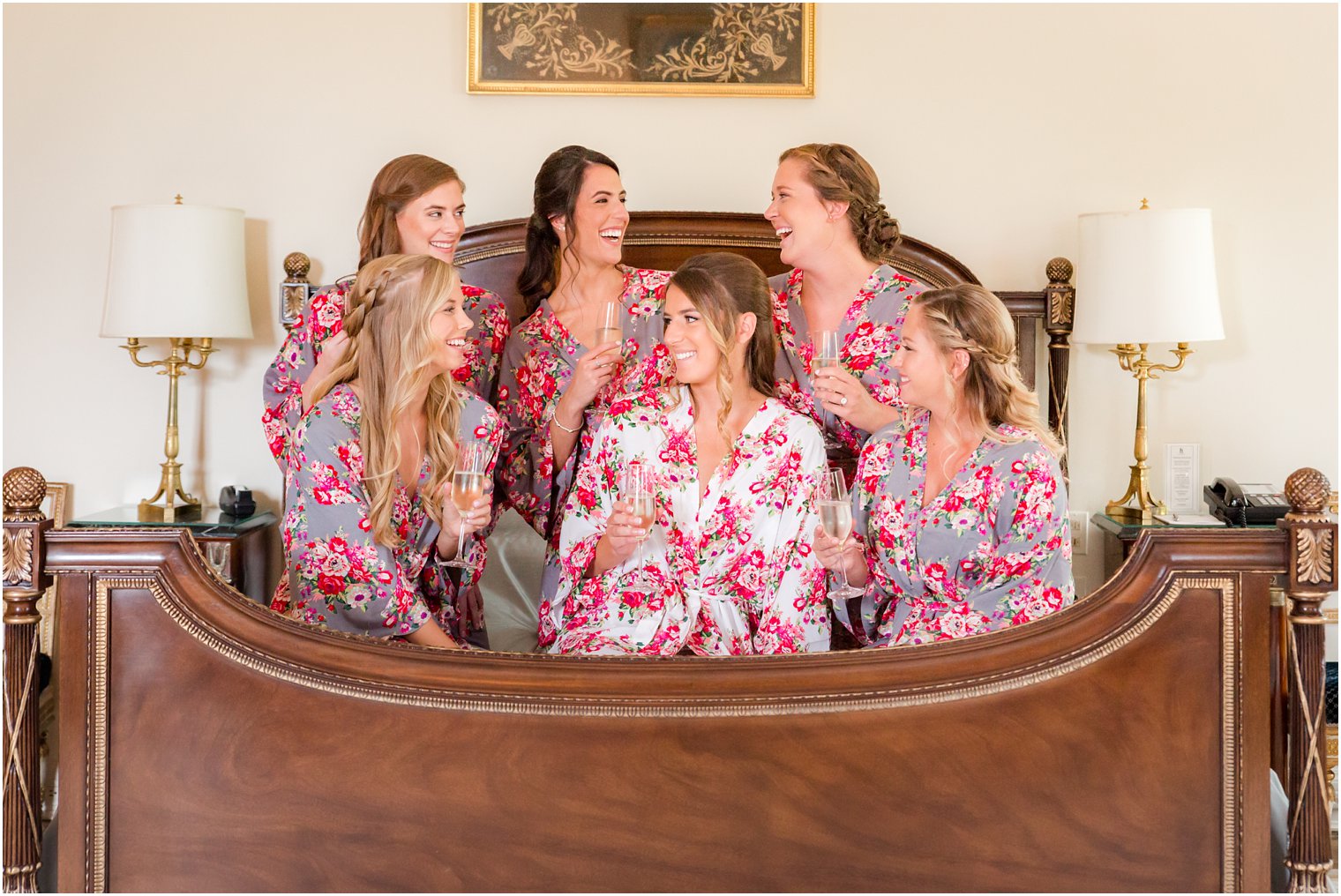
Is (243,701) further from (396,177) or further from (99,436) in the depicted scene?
(99,436)

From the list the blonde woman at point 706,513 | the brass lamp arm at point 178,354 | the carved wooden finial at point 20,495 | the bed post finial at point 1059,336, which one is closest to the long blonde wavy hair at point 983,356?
the blonde woman at point 706,513

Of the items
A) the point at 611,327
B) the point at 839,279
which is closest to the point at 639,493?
the point at 611,327

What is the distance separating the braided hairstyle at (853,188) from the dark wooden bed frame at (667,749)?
50.6 inches

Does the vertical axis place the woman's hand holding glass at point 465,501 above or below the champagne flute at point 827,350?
below

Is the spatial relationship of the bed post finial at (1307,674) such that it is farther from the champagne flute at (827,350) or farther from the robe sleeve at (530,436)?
the robe sleeve at (530,436)

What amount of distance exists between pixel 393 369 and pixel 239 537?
1.13m

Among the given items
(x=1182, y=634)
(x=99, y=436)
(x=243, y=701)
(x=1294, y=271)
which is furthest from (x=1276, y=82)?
(x=99, y=436)

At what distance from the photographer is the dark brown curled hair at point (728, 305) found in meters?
2.51

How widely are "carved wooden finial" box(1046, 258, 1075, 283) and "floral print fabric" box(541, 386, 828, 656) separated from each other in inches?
50.1

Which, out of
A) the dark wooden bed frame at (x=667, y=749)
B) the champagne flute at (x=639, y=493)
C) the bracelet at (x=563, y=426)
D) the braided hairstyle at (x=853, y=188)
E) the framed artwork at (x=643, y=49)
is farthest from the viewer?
the framed artwork at (x=643, y=49)

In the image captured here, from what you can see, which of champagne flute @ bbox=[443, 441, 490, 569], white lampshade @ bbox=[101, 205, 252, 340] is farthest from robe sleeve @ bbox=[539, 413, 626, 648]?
white lampshade @ bbox=[101, 205, 252, 340]

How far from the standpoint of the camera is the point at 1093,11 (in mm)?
3525

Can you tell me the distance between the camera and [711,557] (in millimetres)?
2475

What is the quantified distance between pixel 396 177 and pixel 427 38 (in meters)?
0.86
